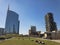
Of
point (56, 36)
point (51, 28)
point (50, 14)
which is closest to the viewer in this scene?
point (56, 36)

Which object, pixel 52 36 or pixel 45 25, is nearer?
pixel 52 36

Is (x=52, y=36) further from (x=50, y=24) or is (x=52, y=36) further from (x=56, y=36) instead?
(x=50, y=24)

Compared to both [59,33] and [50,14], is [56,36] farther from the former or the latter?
[50,14]

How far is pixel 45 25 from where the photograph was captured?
11262 cm

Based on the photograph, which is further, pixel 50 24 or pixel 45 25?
pixel 45 25

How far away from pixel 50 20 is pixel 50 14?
23.4 feet

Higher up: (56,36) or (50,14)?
(50,14)

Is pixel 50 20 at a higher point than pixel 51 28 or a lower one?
higher

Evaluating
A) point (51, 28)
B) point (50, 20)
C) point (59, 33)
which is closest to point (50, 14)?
point (50, 20)

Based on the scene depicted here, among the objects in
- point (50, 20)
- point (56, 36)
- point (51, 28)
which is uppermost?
point (50, 20)

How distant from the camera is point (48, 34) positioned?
62.2m

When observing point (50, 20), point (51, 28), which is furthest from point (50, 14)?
point (51, 28)

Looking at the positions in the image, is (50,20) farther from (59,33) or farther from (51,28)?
(59,33)

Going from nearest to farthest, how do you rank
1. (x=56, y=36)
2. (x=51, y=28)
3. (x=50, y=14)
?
1. (x=56, y=36)
2. (x=51, y=28)
3. (x=50, y=14)
